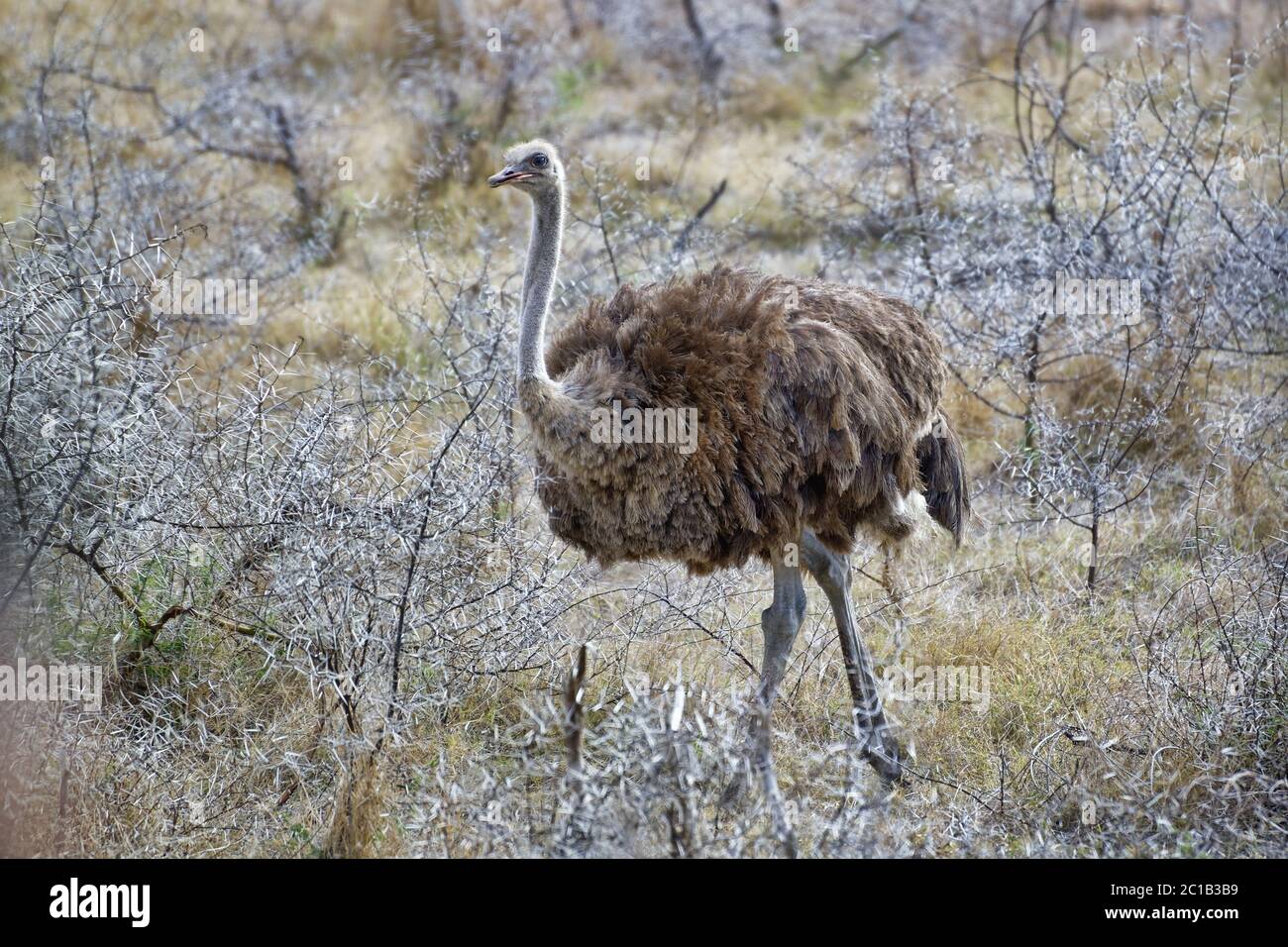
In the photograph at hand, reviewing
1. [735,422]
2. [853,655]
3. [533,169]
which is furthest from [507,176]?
[853,655]

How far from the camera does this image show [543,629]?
4684 mm

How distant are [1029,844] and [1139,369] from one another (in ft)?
10.4

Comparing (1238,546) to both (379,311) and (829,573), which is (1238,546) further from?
(379,311)

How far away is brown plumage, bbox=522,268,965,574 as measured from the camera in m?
4.03

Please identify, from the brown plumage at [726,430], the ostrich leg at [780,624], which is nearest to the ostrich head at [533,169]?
the brown plumage at [726,430]

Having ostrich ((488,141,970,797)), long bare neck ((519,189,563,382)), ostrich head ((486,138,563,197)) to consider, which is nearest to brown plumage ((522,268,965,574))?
ostrich ((488,141,970,797))

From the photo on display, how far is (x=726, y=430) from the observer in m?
4.03

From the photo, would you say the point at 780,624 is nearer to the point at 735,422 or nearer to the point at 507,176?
the point at 735,422

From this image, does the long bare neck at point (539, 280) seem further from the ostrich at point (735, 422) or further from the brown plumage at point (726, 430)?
the brown plumage at point (726, 430)

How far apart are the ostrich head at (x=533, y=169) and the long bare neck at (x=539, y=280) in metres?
0.03

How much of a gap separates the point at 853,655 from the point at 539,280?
1.57m

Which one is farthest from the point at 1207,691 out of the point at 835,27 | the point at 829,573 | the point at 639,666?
the point at 835,27

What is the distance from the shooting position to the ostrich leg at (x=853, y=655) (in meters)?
4.51

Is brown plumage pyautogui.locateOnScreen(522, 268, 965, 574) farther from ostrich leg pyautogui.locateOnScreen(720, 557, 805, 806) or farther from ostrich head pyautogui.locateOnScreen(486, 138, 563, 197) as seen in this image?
ostrich head pyautogui.locateOnScreen(486, 138, 563, 197)
